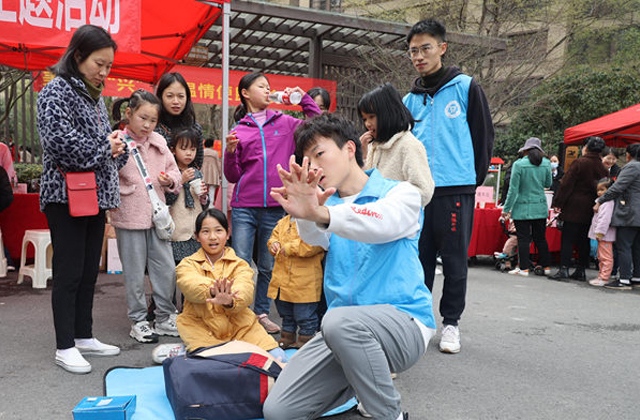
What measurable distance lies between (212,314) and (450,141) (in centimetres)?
177

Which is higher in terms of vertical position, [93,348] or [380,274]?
[380,274]

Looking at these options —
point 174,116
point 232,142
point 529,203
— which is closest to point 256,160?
point 232,142

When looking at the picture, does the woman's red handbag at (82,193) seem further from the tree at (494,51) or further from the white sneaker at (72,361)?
the tree at (494,51)

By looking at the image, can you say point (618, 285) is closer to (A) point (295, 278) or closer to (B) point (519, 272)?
(B) point (519, 272)

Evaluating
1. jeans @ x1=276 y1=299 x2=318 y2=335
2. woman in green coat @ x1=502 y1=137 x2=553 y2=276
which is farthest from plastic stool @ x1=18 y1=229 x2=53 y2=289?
woman in green coat @ x1=502 y1=137 x2=553 y2=276

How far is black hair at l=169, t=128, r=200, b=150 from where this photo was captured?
12.0 ft

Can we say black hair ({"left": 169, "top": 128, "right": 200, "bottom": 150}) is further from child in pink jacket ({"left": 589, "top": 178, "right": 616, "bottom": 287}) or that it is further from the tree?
the tree

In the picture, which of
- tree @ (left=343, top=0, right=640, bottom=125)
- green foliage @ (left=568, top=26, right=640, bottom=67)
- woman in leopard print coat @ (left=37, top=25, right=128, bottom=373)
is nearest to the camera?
woman in leopard print coat @ (left=37, top=25, right=128, bottom=373)

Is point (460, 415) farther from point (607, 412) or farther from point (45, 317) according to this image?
point (45, 317)

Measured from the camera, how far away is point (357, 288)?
2031mm

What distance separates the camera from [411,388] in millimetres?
2791

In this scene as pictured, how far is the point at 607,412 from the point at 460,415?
2.54 feet

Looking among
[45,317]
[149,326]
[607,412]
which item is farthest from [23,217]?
[607,412]

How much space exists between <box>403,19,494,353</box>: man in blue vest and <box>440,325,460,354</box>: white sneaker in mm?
289
